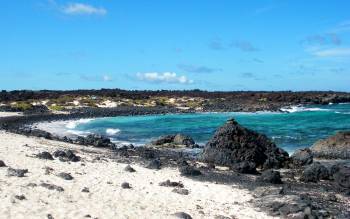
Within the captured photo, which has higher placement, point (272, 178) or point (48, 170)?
point (48, 170)

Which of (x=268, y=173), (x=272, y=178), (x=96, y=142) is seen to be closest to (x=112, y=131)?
(x=96, y=142)

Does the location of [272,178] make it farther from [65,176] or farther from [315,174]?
[65,176]

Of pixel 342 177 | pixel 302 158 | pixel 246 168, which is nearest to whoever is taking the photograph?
pixel 342 177

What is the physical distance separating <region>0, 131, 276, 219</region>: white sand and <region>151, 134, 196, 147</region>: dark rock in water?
11907mm

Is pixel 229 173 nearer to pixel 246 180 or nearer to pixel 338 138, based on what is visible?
pixel 246 180

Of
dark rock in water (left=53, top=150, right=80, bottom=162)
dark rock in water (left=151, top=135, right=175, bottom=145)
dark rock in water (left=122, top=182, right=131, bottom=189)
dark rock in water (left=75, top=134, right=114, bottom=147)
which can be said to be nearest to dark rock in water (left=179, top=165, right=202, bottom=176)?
dark rock in water (left=122, top=182, right=131, bottom=189)

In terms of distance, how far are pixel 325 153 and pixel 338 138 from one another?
1.21m

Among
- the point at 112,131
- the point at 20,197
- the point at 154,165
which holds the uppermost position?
the point at 20,197

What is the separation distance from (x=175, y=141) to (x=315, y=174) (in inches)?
544

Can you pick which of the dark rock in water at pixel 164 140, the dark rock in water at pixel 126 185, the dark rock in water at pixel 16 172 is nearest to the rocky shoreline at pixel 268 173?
the dark rock in water at pixel 164 140

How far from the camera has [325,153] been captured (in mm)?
27766

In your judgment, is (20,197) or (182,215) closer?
(182,215)

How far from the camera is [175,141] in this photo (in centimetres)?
3375

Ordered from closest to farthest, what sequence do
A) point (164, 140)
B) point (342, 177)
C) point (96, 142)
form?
point (342, 177)
point (96, 142)
point (164, 140)
